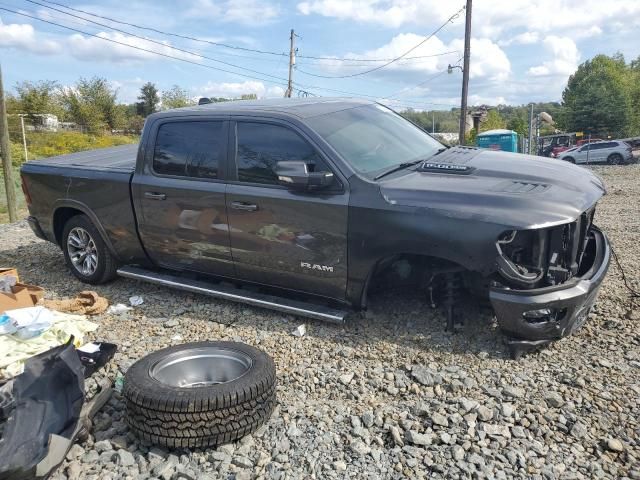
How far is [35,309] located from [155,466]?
2331 millimetres

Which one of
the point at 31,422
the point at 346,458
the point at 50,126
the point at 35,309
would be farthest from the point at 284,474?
the point at 50,126

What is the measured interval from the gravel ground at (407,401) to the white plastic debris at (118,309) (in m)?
0.12

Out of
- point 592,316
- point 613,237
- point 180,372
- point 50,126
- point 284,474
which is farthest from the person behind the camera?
point 50,126

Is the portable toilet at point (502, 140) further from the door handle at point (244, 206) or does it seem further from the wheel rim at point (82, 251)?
the door handle at point (244, 206)

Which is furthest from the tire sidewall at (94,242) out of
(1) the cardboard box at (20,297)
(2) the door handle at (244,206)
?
(2) the door handle at (244,206)

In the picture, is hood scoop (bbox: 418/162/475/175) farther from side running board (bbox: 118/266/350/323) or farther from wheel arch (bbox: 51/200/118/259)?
wheel arch (bbox: 51/200/118/259)

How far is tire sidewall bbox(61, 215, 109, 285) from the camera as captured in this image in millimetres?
5398

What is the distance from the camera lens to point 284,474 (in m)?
2.61

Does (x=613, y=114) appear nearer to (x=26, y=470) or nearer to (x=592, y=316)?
(x=592, y=316)

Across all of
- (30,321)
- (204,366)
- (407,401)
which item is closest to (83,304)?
(30,321)

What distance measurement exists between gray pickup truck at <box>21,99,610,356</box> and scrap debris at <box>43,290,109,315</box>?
41 cm

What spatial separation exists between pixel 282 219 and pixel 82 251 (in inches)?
112

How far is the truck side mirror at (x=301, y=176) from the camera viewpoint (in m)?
3.75

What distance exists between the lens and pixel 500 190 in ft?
11.5
